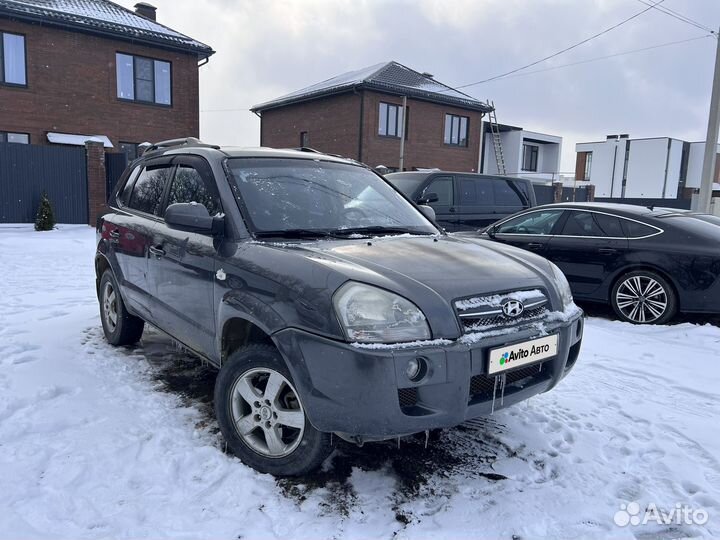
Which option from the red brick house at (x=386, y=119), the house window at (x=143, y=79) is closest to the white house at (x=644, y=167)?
the red brick house at (x=386, y=119)

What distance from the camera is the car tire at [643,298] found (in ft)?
20.1

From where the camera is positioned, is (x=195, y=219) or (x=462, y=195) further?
(x=462, y=195)

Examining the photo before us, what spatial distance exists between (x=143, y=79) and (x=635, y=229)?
60.2 ft

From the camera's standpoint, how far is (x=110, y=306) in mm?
5051

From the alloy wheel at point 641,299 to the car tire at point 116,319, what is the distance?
536 cm

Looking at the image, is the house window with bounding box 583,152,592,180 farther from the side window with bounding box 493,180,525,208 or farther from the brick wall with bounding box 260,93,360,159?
the side window with bounding box 493,180,525,208

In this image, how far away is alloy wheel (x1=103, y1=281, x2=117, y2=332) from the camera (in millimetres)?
4973

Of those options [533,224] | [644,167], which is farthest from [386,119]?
[644,167]

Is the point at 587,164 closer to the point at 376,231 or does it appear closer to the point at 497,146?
the point at 497,146

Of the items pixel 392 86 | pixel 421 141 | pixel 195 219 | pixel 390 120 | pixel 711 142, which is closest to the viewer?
pixel 195 219

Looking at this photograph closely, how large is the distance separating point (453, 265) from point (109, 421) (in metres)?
2.36

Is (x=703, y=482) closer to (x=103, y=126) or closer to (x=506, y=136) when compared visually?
(x=103, y=126)

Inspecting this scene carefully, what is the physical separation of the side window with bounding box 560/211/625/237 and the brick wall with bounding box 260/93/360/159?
751 inches

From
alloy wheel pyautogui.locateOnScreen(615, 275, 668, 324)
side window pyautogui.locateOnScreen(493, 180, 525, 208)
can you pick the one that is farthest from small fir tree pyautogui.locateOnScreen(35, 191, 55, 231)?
alloy wheel pyautogui.locateOnScreen(615, 275, 668, 324)
